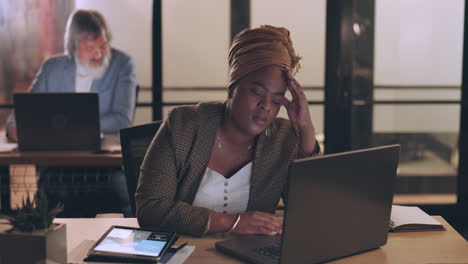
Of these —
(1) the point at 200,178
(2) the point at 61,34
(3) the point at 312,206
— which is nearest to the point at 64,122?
(1) the point at 200,178

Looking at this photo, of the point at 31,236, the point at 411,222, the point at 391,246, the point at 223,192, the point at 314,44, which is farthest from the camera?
the point at 314,44

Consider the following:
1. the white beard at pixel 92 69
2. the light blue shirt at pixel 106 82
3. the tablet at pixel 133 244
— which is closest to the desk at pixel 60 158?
the light blue shirt at pixel 106 82

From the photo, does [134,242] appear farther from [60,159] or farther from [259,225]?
[60,159]

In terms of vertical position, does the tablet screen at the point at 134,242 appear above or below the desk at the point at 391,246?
above

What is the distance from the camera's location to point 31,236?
140 centimetres

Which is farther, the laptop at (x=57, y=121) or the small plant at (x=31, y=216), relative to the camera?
the laptop at (x=57, y=121)

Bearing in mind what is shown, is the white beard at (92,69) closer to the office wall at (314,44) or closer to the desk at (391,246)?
the office wall at (314,44)

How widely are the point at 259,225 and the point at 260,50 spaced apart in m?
0.53

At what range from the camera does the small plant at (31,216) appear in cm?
142

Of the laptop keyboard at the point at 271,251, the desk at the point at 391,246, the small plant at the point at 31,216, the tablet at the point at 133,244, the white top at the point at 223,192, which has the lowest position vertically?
the desk at the point at 391,246

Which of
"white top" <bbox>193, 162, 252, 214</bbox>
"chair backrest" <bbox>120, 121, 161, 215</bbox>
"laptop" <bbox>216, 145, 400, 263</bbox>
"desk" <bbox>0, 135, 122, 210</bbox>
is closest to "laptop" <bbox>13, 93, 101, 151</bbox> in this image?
"desk" <bbox>0, 135, 122, 210</bbox>

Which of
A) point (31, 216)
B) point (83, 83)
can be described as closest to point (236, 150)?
point (31, 216)

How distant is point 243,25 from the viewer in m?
4.72

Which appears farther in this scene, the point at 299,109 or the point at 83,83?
the point at 83,83
